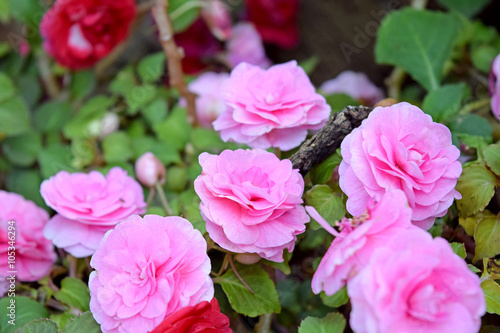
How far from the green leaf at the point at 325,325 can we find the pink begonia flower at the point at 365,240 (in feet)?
0.23

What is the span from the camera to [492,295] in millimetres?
458

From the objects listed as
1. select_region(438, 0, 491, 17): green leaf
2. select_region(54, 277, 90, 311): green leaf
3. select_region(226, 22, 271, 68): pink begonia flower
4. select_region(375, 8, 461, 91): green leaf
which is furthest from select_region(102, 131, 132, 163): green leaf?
select_region(438, 0, 491, 17): green leaf

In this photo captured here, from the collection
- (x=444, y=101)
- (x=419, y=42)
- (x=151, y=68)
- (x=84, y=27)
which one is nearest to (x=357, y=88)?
(x=419, y=42)

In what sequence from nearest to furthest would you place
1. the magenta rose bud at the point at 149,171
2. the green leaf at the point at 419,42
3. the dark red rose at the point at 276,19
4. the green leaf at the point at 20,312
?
1. the green leaf at the point at 20,312
2. the magenta rose bud at the point at 149,171
3. the green leaf at the point at 419,42
4. the dark red rose at the point at 276,19

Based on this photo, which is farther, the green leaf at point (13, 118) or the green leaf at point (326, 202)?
the green leaf at point (13, 118)

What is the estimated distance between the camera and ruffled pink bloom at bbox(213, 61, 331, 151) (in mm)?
522

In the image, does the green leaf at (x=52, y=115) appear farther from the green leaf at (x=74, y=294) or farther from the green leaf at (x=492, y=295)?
the green leaf at (x=492, y=295)

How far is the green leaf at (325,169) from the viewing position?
0.53 metres

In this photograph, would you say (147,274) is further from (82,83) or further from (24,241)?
(82,83)

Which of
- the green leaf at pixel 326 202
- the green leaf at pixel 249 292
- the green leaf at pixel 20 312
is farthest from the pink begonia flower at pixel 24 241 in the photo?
the green leaf at pixel 326 202

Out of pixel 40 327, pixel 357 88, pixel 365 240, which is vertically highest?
pixel 365 240

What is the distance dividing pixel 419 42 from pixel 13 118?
0.73 meters

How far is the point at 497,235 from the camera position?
0.49 m

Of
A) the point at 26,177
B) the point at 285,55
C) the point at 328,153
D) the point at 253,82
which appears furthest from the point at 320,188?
the point at 285,55
